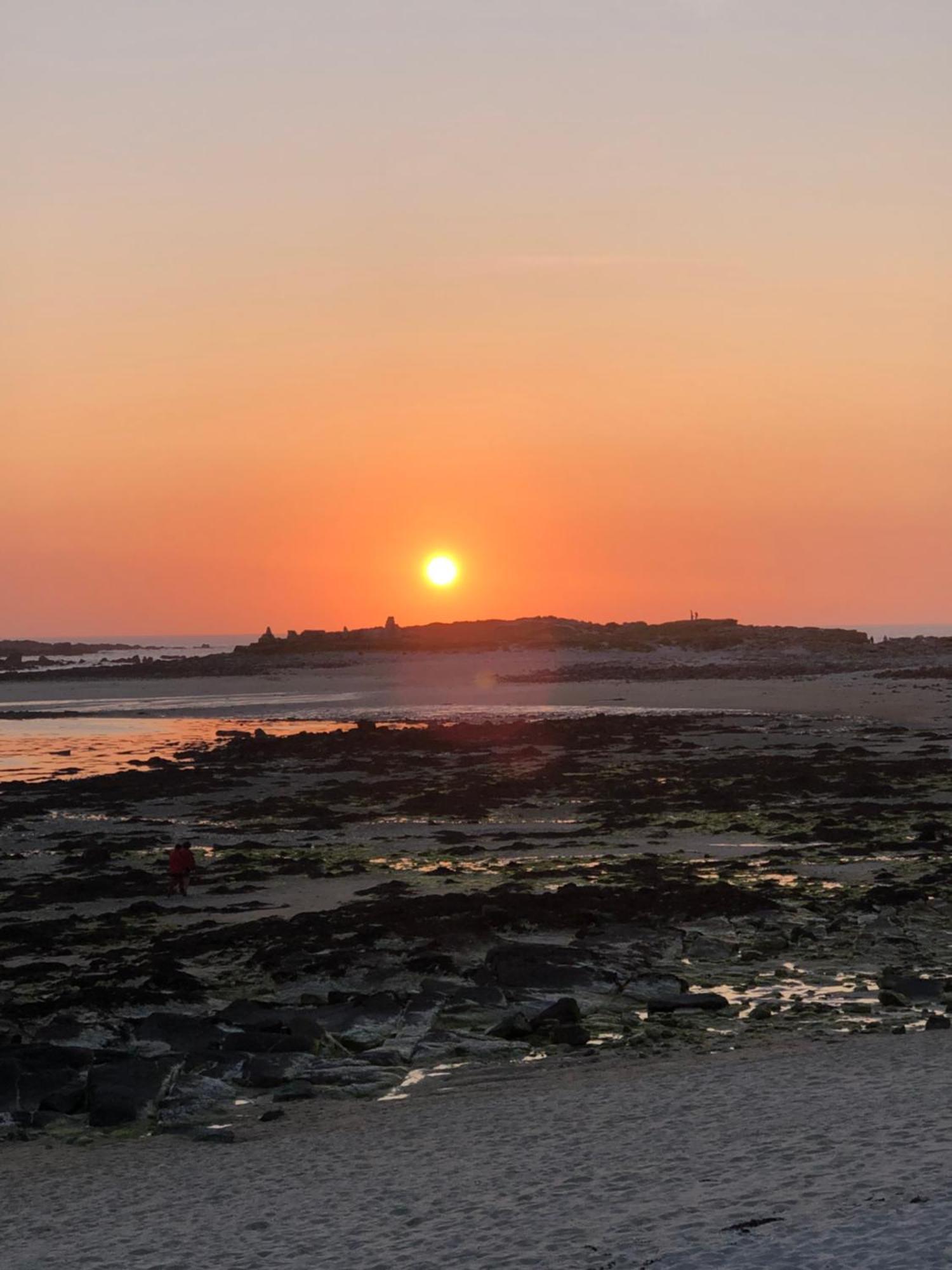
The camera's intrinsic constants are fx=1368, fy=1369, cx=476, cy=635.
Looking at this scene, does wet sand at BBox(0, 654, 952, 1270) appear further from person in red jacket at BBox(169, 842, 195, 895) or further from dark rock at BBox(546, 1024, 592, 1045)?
person in red jacket at BBox(169, 842, 195, 895)

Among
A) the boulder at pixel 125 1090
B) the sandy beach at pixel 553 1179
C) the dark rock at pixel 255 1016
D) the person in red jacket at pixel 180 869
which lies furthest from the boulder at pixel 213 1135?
the person in red jacket at pixel 180 869

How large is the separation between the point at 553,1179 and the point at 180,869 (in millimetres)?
14226

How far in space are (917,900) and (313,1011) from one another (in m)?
9.18

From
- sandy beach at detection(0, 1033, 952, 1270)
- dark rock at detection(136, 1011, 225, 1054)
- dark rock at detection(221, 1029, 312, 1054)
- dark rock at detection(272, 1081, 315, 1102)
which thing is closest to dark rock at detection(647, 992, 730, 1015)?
sandy beach at detection(0, 1033, 952, 1270)

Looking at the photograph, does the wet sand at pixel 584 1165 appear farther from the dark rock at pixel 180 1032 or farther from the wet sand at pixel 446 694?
the wet sand at pixel 446 694

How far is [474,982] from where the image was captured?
1551 centimetres

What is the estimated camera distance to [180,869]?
2245cm

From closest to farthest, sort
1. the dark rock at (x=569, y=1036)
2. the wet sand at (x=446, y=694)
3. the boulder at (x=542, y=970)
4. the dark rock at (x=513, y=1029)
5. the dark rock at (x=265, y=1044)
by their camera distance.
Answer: the dark rock at (x=265, y=1044) < the dark rock at (x=569, y=1036) < the dark rock at (x=513, y=1029) < the boulder at (x=542, y=970) < the wet sand at (x=446, y=694)

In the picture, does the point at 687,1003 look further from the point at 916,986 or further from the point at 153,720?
the point at 153,720

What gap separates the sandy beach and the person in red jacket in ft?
36.7

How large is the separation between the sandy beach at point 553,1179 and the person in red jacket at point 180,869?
11.2m

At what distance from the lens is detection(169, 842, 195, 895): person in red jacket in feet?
73.7

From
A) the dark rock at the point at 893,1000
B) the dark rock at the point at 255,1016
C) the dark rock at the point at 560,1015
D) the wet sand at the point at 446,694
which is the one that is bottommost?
the dark rock at the point at 255,1016

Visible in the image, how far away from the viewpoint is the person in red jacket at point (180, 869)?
22469 mm
